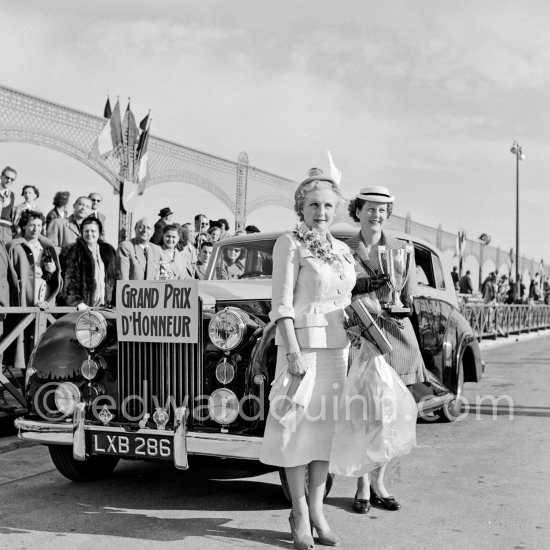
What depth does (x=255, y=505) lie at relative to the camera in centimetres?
399

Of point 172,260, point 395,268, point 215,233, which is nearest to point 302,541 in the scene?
point 395,268

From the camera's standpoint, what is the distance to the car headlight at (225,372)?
3.86 m

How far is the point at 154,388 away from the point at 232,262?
179 cm

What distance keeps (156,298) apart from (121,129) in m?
9.52

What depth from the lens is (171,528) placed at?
3.57 meters

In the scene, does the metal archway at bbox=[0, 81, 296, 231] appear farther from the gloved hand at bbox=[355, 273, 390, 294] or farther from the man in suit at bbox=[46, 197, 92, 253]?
the gloved hand at bbox=[355, 273, 390, 294]

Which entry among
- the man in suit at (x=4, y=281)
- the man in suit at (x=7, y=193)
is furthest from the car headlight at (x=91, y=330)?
the man in suit at (x=7, y=193)

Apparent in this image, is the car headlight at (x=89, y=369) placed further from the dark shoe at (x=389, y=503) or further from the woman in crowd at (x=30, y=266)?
the woman in crowd at (x=30, y=266)

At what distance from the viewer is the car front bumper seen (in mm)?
3586

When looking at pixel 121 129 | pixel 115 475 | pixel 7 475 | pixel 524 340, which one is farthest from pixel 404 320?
pixel 524 340

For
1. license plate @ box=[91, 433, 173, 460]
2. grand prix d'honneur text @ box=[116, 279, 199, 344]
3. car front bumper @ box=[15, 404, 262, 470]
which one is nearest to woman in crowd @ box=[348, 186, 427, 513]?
car front bumper @ box=[15, 404, 262, 470]

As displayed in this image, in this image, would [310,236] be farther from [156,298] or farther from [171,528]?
[171,528]

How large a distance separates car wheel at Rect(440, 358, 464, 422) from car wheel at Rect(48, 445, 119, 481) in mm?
3149

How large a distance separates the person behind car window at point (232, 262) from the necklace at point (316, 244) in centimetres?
211
